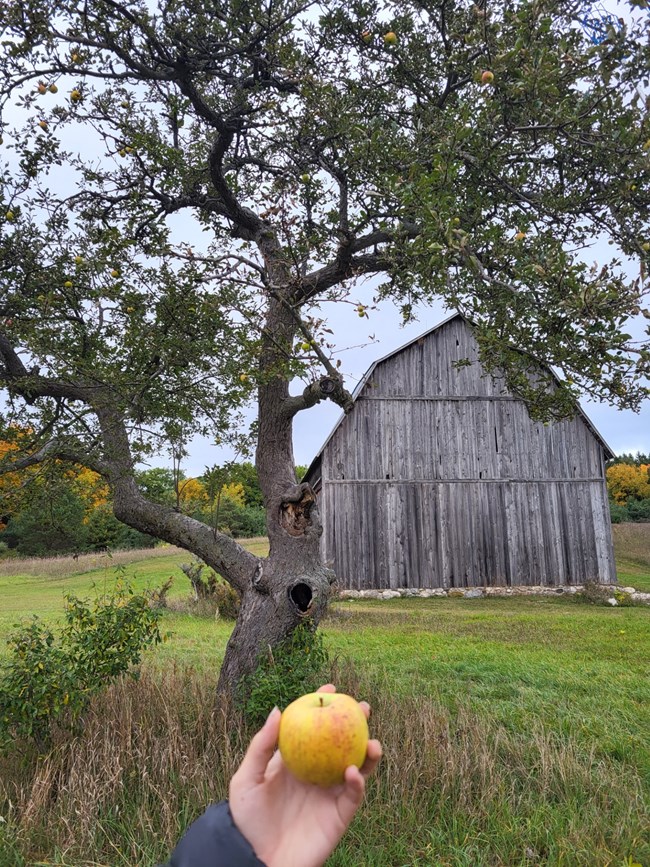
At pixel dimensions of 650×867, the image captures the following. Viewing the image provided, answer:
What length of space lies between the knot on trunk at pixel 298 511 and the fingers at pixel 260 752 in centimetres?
376

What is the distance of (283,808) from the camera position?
179 centimetres

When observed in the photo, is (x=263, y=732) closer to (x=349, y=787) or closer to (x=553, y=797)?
(x=349, y=787)

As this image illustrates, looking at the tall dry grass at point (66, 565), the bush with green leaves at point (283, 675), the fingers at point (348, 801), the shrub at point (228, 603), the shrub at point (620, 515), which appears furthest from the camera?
the shrub at point (620, 515)

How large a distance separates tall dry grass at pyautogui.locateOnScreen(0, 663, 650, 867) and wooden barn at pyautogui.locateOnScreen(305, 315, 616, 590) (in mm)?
12035

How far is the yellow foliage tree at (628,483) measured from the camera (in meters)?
46.5

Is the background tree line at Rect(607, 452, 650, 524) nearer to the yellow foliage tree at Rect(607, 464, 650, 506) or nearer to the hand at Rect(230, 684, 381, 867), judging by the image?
the yellow foliage tree at Rect(607, 464, 650, 506)

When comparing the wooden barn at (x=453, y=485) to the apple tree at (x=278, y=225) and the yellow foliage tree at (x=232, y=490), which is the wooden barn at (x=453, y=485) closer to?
the yellow foliage tree at (x=232, y=490)

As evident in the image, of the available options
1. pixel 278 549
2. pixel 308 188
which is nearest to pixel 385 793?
pixel 278 549

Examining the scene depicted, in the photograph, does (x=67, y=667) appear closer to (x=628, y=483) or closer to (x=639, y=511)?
(x=639, y=511)

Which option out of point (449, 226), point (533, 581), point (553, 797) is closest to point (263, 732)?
point (449, 226)

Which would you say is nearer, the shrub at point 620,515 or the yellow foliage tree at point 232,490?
the yellow foliage tree at point 232,490

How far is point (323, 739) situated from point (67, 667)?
317cm

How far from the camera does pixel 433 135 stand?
15.7ft

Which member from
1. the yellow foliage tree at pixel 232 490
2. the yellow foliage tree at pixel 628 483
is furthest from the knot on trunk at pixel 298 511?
the yellow foliage tree at pixel 628 483
